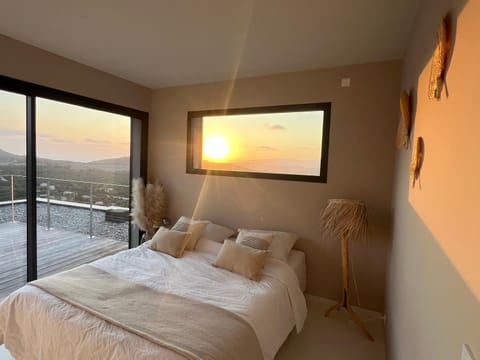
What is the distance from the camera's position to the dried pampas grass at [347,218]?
2.53 m

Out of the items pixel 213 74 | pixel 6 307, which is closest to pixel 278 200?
pixel 213 74

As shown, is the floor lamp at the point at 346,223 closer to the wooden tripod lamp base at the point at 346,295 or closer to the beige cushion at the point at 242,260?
the wooden tripod lamp base at the point at 346,295

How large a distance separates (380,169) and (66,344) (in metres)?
3.02

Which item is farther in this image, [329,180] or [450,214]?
[329,180]

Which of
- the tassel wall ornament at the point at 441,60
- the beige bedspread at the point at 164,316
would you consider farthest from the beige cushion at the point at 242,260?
the tassel wall ornament at the point at 441,60

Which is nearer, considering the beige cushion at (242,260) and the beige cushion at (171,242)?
the beige cushion at (242,260)

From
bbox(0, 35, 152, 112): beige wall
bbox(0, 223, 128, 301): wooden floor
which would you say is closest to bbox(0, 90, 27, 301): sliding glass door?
bbox(0, 223, 128, 301): wooden floor

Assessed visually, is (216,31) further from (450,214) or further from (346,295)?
(346,295)

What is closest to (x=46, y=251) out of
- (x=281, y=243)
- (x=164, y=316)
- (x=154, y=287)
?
(x=154, y=287)

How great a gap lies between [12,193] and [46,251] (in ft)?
2.81

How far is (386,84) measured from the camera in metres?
2.69

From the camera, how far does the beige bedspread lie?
1.52 meters

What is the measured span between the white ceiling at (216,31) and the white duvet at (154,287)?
214 centimetres

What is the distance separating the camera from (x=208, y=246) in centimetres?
309
